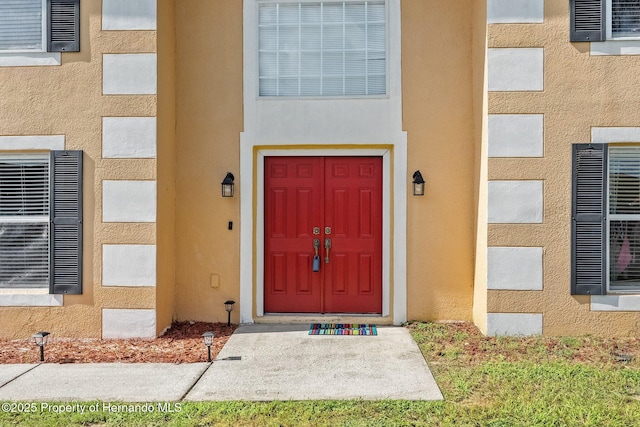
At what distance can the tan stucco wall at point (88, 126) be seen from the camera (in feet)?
19.4

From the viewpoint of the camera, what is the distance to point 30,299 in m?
5.94

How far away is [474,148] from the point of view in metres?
6.33

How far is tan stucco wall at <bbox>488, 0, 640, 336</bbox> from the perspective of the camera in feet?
18.7

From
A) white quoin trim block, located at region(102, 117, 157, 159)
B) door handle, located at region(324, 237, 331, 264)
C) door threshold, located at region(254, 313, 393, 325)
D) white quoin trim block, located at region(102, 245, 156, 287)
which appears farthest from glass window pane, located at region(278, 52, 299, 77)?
door threshold, located at region(254, 313, 393, 325)

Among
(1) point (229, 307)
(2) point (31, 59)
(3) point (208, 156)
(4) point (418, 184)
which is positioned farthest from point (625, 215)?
(2) point (31, 59)

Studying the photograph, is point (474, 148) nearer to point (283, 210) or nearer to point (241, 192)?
point (283, 210)

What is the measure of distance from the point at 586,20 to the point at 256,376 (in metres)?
5.48

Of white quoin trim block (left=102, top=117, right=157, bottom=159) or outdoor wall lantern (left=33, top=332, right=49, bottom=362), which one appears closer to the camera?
outdoor wall lantern (left=33, top=332, right=49, bottom=362)

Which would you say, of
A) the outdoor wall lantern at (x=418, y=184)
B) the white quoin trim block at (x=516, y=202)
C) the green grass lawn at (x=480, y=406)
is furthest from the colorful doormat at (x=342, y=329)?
the white quoin trim block at (x=516, y=202)

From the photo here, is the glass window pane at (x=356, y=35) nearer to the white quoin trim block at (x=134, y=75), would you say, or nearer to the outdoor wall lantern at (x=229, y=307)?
the white quoin trim block at (x=134, y=75)

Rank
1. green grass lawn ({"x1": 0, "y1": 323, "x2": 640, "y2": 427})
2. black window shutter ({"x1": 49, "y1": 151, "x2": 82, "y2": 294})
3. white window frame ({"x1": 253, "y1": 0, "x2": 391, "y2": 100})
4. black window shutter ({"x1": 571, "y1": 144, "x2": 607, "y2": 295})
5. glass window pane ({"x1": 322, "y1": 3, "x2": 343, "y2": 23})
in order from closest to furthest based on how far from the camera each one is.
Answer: green grass lawn ({"x1": 0, "y1": 323, "x2": 640, "y2": 427}), black window shutter ({"x1": 571, "y1": 144, "x2": 607, "y2": 295}), black window shutter ({"x1": 49, "y1": 151, "x2": 82, "y2": 294}), white window frame ({"x1": 253, "y1": 0, "x2": 391, "y2": 100}), glass window pane ({"x1": 322, "y1": 3, "x2": 343, "y2": 23})

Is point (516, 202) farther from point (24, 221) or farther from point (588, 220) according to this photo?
point (24, 221)

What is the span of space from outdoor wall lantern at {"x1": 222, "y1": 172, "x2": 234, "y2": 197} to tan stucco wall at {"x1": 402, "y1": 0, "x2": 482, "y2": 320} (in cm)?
236

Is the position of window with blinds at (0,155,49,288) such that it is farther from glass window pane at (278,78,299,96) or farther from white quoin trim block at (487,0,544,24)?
white quoin trim block at (487,0,544,24)
